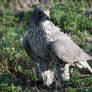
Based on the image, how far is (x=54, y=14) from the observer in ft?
26.2

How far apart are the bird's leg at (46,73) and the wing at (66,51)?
2.08ft

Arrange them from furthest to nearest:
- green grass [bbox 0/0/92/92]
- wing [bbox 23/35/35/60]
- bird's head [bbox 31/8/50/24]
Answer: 1. green grass [bbox 0/0/92/92]
2. wing [bbox 23/35/35/60]
3. bird's head [bbox 31/8/50/24]

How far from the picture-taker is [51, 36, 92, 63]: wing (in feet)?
14.3

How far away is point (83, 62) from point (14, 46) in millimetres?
1797

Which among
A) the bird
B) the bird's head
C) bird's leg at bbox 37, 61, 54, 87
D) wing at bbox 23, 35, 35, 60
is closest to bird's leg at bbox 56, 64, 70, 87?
the bird

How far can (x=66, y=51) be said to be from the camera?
4551mm

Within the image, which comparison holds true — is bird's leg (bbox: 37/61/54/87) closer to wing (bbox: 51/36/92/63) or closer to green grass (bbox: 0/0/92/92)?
green grass (bbox: 0/0/92/92)

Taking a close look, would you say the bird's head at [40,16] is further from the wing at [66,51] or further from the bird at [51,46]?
the wing at [66,51]

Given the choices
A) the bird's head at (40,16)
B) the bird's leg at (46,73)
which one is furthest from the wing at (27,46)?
the bird's head at (40,16)

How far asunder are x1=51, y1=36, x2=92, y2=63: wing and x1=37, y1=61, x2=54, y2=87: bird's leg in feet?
2.08

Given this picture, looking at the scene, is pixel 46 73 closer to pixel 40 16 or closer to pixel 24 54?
pixel 24 54

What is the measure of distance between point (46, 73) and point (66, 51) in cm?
77

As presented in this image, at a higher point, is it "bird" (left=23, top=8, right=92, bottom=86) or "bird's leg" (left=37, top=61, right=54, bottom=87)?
"bird" (left=23, top=8, right=92, bottom=86)

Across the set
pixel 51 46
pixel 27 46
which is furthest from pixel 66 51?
pixel 27 46
